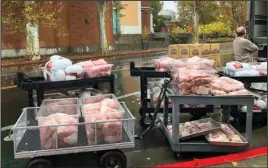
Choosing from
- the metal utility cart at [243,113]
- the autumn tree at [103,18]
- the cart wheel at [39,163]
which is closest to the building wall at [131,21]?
the autumn tree at [103,18]

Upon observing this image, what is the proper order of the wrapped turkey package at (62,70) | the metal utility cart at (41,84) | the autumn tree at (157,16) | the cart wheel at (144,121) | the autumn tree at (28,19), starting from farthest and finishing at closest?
the autumn tree at (157,16) < the autumn tree at (28,19) < the cart wheel at (144,121) < the wrapped turkey package at (62,70) < the metal utility cart at (41,84)

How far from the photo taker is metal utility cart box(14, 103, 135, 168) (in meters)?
3.94

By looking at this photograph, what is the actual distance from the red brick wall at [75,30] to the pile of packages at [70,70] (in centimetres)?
1593

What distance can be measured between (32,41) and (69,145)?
15.5 m

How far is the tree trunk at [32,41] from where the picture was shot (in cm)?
1827

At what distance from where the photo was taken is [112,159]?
13.5ft

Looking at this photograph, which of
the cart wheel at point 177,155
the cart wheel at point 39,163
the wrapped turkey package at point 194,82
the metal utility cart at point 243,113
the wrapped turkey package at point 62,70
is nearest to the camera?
the cart wheel at point 39,163

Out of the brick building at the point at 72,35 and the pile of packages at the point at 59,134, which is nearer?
the pile of packages at the point at 59,134

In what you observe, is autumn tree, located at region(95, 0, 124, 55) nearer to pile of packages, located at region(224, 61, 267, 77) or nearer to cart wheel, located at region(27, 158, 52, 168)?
pile of packages, located at region(224, 61, 267, 77)

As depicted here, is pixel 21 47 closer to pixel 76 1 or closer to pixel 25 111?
pixel 76 1

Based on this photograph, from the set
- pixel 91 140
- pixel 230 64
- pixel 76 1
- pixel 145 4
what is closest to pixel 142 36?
pixel 76 1

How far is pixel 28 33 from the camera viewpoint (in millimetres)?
18297

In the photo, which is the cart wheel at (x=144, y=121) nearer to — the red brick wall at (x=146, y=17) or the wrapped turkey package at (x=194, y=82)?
the wrapped turkey package at (x=194, y=82)

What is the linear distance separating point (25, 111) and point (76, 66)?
1019mm
